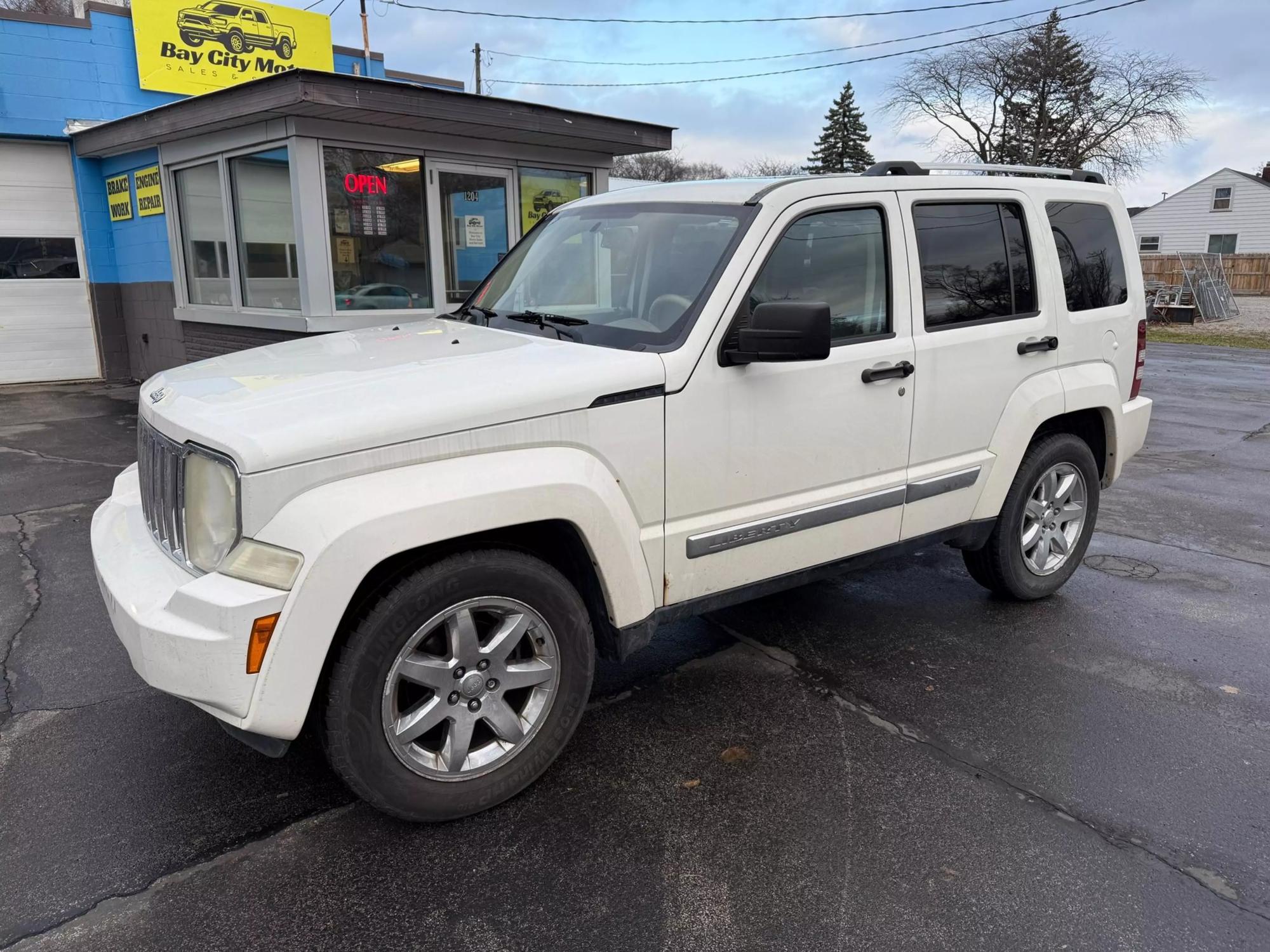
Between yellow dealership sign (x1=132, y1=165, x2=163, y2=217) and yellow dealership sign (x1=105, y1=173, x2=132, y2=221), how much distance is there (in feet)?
0.95

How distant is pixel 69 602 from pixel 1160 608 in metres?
5.77

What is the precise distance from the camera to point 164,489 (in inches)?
113

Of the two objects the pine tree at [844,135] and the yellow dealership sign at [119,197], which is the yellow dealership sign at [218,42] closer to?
the yellow dealership sign at [119,197]

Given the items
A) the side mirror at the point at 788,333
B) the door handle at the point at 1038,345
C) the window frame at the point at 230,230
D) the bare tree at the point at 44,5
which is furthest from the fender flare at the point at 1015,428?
the bare tree at the point at 44,5

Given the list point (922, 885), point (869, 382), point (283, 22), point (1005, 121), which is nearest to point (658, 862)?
point (922, 885)

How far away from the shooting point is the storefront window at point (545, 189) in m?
10.8

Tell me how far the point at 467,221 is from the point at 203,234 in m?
3.28

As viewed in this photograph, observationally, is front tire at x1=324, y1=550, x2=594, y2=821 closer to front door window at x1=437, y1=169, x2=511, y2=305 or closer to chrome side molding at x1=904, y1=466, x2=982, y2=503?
chrome side molding at x1=904, y1=466, x2=982, y2=503

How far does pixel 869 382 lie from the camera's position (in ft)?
11.9

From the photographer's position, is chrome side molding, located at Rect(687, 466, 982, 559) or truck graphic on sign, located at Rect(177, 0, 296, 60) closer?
chrome side molding, located at Rect(687, 466, 982, 559)

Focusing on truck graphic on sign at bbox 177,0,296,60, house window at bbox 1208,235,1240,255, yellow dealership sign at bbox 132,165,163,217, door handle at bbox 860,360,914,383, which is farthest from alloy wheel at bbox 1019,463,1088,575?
house window at bbox 1208,235,1240,255

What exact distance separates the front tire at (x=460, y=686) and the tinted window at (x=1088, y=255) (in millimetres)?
3138

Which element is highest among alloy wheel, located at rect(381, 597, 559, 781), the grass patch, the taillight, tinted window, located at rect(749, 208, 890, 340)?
tinted window, located at rect(749, 208, 890, 340)

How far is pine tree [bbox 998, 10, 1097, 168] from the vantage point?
129 feet
